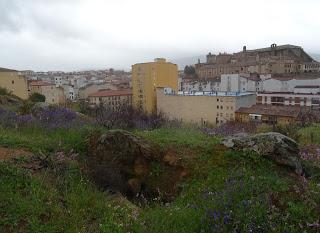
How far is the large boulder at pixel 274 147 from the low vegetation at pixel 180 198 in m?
0.11

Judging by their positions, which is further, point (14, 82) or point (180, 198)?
point (14, 82)

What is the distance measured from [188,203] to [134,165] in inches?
58.2

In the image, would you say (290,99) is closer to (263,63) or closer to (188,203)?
(188,203)

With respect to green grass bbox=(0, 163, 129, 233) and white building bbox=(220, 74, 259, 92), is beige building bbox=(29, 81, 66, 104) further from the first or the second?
green grass bbox=(0, 163, 129, 233)

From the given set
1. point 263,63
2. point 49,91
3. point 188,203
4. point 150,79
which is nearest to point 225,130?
point 188,203

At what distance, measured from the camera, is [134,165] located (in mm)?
5453

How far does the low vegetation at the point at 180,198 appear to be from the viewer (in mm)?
3418

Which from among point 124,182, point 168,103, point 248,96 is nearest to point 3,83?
point 168,103

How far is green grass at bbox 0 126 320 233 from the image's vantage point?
3.40 meters

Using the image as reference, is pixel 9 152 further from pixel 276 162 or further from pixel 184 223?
pixel 276 162

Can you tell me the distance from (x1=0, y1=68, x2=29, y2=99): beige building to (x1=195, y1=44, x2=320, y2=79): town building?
2245 inches

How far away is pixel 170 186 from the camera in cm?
511

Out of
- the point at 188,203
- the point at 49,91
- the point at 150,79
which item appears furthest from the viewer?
the point at 49,91

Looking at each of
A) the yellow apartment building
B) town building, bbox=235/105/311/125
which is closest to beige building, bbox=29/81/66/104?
the yellow apartment building
